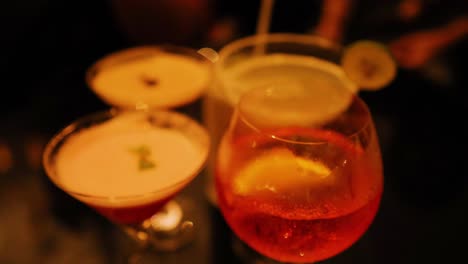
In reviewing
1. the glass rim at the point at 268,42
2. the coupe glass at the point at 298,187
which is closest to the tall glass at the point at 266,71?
the glass rim at the point at 268,42

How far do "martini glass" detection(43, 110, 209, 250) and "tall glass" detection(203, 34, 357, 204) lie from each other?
77 millimetres

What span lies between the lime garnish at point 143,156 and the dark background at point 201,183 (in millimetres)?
202

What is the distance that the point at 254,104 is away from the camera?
926mm

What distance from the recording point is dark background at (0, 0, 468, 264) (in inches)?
41.4

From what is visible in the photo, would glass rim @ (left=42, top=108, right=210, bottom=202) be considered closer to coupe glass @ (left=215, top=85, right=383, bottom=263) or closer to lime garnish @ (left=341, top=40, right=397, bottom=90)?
coupe glass @ (left=215, top=85, right=383, bottom=263)

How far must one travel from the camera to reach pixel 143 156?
3.41 feet

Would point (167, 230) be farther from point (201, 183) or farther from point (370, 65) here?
point (370, 65)

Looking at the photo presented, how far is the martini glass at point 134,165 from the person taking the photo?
3.03 ft

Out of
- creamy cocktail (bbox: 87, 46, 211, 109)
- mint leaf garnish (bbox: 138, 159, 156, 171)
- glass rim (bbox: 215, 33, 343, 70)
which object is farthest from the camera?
creamy cocktail (bbox: 87, 46, 211, 109)

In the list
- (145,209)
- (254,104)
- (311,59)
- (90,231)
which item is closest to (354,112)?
(254,104)

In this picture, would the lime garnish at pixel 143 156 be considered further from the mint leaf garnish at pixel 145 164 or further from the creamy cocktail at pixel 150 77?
the creamy cocktail at pixel 150 77

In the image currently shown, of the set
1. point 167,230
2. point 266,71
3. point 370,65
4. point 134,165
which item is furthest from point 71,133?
point 370,65

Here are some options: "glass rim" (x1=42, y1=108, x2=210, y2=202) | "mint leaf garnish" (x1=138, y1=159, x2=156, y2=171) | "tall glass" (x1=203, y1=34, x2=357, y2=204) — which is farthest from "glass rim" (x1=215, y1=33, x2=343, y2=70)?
"mint leaf garnish" (x1=138, y1=159, x2=156, y2=171)

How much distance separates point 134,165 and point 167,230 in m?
0.25
